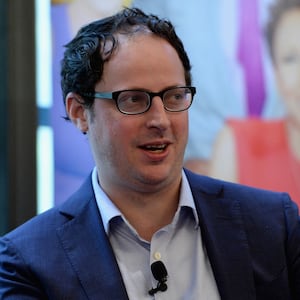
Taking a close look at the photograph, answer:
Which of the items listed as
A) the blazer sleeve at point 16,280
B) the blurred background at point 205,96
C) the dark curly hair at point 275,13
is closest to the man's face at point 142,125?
the blazer sleeve at point 16,280

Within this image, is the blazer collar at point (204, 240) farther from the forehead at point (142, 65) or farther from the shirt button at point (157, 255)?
the forehead at point (142, 65)

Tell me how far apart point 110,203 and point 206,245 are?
295 millimetres

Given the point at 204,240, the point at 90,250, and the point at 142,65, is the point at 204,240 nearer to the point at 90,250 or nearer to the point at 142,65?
the point at 90,250

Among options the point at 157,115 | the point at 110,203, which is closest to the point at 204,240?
the point at 110,203

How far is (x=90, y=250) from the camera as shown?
1288 mm

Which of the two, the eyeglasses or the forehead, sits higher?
the forehead

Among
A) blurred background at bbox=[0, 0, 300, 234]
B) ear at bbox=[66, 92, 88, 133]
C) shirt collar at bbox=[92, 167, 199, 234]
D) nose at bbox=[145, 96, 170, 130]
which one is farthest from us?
blurred background at bbox=[0, 0, 300, 234]

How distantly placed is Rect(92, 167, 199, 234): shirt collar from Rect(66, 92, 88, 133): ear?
0.18m

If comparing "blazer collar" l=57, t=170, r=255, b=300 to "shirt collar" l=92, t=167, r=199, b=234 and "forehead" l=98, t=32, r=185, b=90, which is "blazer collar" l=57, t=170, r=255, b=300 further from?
"forehead" l=98, t=32, r=185, b=90

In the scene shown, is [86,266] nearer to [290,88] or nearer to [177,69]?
[177,69]

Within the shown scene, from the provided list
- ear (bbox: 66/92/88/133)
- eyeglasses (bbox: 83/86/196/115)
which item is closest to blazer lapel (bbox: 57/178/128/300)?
ear (bbox: 66/92/88/133)

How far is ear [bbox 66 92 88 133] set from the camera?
142 centimetres

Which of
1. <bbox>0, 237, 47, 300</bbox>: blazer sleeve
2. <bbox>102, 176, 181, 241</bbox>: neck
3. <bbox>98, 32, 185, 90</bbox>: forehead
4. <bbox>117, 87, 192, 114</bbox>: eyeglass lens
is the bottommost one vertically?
<bbox>0, 237, 47, 300</bbox>: blazer sleeve

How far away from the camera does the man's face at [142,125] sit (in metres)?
1.23
